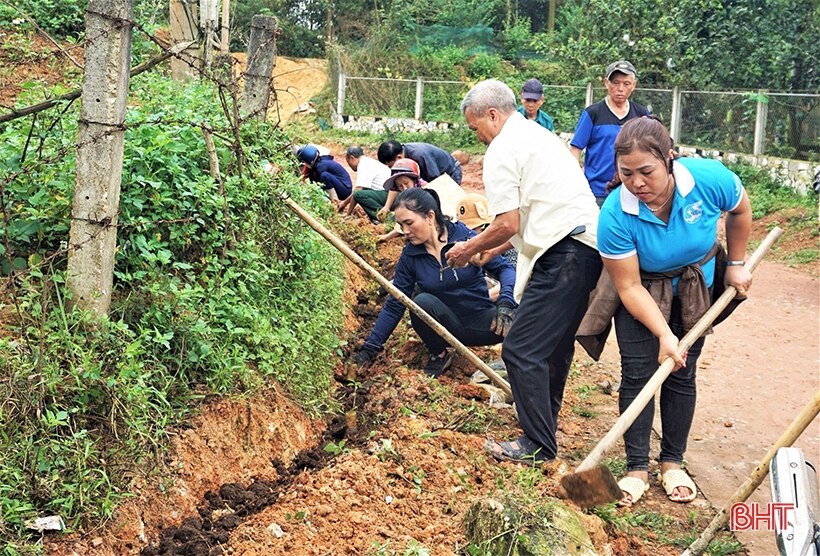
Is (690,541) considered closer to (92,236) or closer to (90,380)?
(90,380)

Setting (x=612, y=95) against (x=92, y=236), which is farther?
(x=612, y=95)

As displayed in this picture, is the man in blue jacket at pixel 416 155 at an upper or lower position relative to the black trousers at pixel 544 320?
upper

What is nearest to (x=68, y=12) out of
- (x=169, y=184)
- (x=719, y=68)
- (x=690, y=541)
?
(x=169, y=184)

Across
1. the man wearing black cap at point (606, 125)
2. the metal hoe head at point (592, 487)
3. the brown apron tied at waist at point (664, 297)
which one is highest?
the man wearing black cap at point (606, 125)

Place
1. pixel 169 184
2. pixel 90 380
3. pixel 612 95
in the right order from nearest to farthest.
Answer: pixel 90 380, pixel 169 184, pixel 612 95

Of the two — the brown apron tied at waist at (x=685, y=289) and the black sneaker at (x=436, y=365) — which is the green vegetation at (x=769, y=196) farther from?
the brown apron tied at waist at (x=685, y=289)

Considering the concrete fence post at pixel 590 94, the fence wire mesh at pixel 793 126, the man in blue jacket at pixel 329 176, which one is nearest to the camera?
the man in blue jacket at pixel 329 176

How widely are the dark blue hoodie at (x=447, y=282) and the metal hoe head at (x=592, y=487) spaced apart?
2098mm

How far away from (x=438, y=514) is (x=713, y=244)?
1.81 metres

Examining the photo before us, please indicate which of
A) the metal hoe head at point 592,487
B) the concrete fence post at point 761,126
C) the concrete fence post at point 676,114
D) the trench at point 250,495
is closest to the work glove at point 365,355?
the trench at point 250,495

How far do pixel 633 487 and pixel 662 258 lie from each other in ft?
3.74

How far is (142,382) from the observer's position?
3.73 m

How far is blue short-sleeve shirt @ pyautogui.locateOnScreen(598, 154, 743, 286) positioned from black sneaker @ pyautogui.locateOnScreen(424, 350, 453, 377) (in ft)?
6.66

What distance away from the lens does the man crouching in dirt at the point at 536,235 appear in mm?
4344
